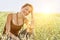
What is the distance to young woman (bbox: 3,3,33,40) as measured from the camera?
1.47 metres

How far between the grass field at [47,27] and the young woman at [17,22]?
2.6 inches

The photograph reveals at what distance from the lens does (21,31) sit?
1.48m

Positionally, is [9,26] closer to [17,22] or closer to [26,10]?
[17,22]

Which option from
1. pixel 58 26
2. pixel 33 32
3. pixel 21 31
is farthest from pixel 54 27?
pixel 21 31

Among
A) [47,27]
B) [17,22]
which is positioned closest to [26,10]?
[17,22]

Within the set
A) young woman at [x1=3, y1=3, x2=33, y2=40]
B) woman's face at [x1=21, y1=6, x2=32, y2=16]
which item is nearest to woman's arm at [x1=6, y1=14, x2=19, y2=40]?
young woman at [x1=3, y1=3, x2=33, y2=40]

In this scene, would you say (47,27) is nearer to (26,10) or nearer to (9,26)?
(26,10)

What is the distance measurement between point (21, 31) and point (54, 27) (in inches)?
13.0

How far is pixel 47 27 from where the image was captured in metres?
1.45

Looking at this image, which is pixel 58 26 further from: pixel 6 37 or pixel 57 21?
pixel 6 37

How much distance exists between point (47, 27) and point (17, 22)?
0.31 m

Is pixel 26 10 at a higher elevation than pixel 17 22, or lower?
higher

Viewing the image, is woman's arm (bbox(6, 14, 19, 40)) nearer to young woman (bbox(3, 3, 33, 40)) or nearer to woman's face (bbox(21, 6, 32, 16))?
young woman (bbox(3, 3, 33, 40))

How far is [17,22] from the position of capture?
1.49 meters
